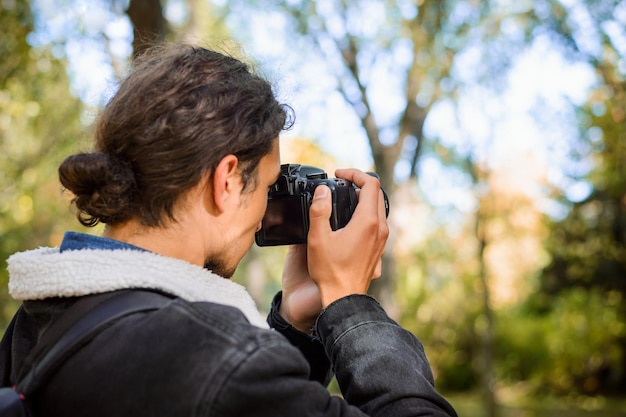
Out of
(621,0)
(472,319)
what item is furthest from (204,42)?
(472,319)

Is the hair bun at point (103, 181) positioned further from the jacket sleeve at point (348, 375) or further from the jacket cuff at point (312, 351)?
the jacket cuff at point (312, 351)

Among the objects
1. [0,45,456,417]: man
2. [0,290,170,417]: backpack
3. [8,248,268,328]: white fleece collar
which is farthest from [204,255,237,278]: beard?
[0,290,170,417]: backpack

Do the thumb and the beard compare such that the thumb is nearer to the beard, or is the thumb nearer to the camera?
the camera

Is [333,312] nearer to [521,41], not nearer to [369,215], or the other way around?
[369,215]

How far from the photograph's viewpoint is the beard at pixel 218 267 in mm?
1175

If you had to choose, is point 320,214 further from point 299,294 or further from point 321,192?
point 299,294

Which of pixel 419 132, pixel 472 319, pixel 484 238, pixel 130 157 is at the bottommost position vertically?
pixel 472 319

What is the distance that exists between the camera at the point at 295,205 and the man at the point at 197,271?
4 centimetres

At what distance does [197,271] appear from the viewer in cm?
105

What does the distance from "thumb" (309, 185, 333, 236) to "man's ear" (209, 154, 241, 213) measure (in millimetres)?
207

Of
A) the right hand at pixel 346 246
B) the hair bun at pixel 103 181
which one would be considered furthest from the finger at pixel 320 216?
the hair bun at pixel 103 181

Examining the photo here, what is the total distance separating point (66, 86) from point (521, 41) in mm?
6358

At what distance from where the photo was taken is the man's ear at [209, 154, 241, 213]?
3.63 feet

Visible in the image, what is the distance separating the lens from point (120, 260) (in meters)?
0.98
